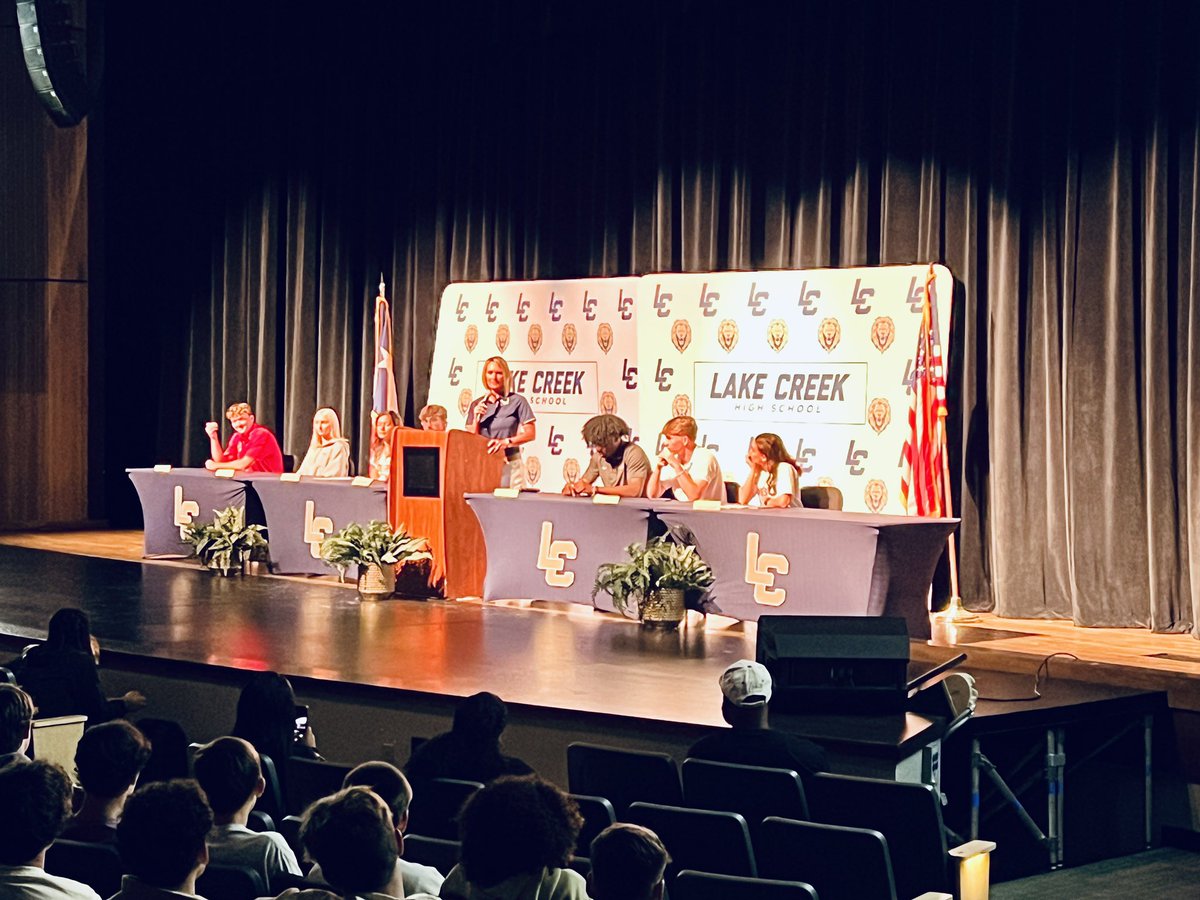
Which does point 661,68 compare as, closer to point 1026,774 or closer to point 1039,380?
point 1039,380

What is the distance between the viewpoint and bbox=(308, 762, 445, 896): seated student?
118 inches

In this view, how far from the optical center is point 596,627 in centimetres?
744

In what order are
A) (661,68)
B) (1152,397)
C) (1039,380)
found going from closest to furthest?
(1152,397) < (1039,380) < (661,68)

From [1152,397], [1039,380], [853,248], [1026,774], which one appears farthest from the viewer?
[853,248]

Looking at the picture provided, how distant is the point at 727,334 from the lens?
9.80 metres

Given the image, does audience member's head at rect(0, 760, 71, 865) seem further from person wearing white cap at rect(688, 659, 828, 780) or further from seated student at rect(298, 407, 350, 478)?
seated student at rect(298, 407, 350, 478)

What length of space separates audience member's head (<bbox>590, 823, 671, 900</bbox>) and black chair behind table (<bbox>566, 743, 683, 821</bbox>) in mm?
1428

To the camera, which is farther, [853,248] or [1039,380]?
[853,248]

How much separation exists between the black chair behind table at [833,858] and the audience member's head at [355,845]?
1.12 meters

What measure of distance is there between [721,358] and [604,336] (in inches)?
40.5

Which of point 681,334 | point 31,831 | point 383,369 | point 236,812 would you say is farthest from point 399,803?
point 383,369

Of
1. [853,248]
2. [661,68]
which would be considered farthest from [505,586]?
[661,68]

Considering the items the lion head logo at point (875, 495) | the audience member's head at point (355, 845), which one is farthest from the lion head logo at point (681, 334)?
the audience member's head at point (355, 845)

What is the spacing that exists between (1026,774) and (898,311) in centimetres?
373
